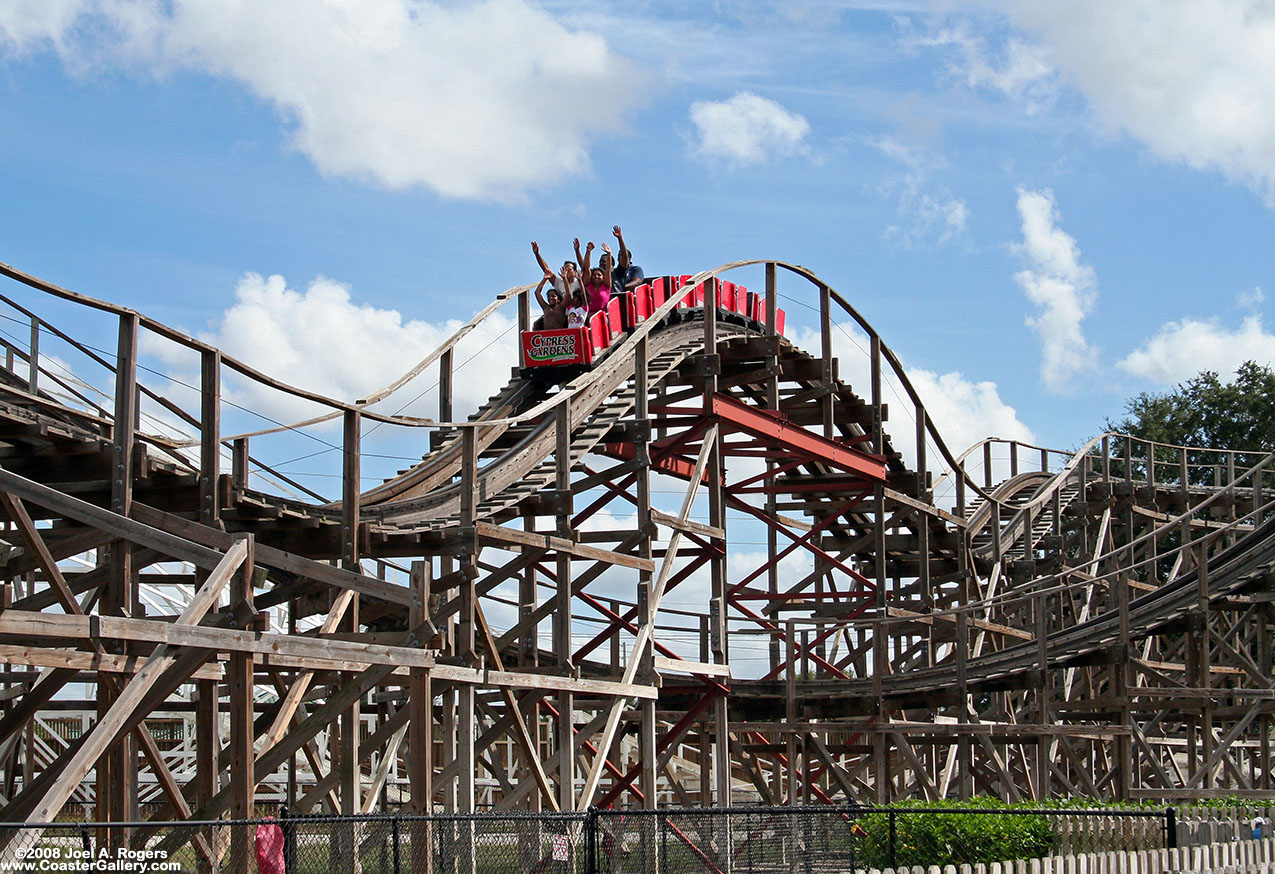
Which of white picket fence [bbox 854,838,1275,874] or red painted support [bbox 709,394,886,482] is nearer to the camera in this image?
white picket fence [bbox 854,838,1275,874]

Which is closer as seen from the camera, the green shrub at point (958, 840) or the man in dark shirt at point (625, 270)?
the green shrub at point (958, 840)

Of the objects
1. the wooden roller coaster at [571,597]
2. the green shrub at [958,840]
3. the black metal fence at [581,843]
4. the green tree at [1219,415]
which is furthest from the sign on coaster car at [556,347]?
the green tree at [1219,415]

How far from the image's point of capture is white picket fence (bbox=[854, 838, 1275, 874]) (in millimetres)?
11719

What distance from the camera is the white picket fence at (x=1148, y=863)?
38.4 feet

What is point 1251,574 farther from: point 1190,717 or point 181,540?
point 181,540

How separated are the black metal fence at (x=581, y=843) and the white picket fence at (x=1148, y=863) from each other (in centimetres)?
27

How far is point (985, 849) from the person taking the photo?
543 inches

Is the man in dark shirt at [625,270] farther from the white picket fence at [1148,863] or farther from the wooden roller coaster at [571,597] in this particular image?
the white picket fence at [1148,863]

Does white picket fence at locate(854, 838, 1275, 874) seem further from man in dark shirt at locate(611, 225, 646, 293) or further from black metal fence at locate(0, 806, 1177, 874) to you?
man in dark shirt at locate(611, 225, 646, 293)

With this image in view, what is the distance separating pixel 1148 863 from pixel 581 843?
483 centimetres

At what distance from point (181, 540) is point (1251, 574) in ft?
50.4

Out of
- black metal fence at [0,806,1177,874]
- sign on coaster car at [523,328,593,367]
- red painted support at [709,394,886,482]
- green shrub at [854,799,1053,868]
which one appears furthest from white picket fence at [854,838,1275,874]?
red painted support at [709,394,886,482]

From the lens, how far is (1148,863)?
1240cm

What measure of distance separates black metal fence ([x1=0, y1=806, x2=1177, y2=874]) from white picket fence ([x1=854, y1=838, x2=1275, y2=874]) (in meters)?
0.27
